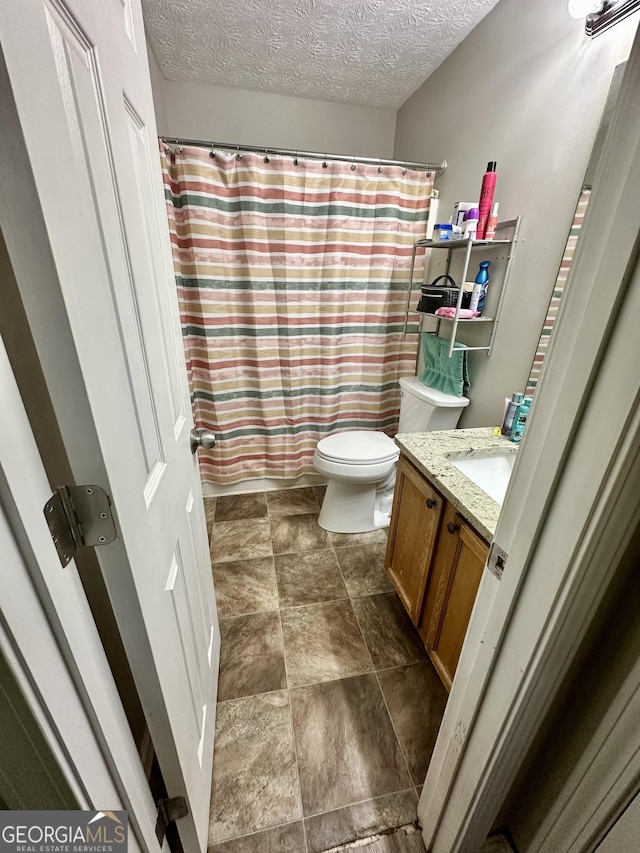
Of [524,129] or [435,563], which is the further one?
[524,129]

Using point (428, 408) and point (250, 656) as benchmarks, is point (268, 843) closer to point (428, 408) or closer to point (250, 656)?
point (250, 656)

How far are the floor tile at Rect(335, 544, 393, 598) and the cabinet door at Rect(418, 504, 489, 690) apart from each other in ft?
1.43

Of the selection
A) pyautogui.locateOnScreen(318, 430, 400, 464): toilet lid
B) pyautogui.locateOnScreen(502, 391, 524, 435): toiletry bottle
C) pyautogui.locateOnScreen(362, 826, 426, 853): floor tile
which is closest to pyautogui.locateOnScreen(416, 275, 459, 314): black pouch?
pyautogui.locateOnScreen(502, 391, 524, 435): toiletry bottle

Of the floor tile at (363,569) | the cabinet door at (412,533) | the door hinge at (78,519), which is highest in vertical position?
the door hinge at (78,519)

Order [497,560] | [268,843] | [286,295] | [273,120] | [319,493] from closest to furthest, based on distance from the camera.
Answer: [497,560]
[268,843]
[286,295]
[273,120]
[319,493]

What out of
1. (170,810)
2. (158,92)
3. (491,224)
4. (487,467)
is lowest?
(170,810)

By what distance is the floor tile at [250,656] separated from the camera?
1.28 metres

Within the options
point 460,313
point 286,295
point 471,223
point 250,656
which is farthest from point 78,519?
point 286,295

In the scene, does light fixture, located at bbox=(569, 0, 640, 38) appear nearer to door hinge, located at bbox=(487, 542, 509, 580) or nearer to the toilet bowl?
door hinge, located at bbox=(487, 542, 509, 580)

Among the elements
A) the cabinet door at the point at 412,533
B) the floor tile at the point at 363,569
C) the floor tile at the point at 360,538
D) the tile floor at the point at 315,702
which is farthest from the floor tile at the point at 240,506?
the cabinet door at the point at 412,533

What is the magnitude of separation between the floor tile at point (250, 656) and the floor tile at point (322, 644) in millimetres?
42

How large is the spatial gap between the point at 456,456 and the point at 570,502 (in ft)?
2.52

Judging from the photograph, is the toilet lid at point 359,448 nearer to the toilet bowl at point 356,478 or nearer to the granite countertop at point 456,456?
the toilet bowl at point 356,478

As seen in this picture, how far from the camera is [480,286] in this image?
1505 mm
